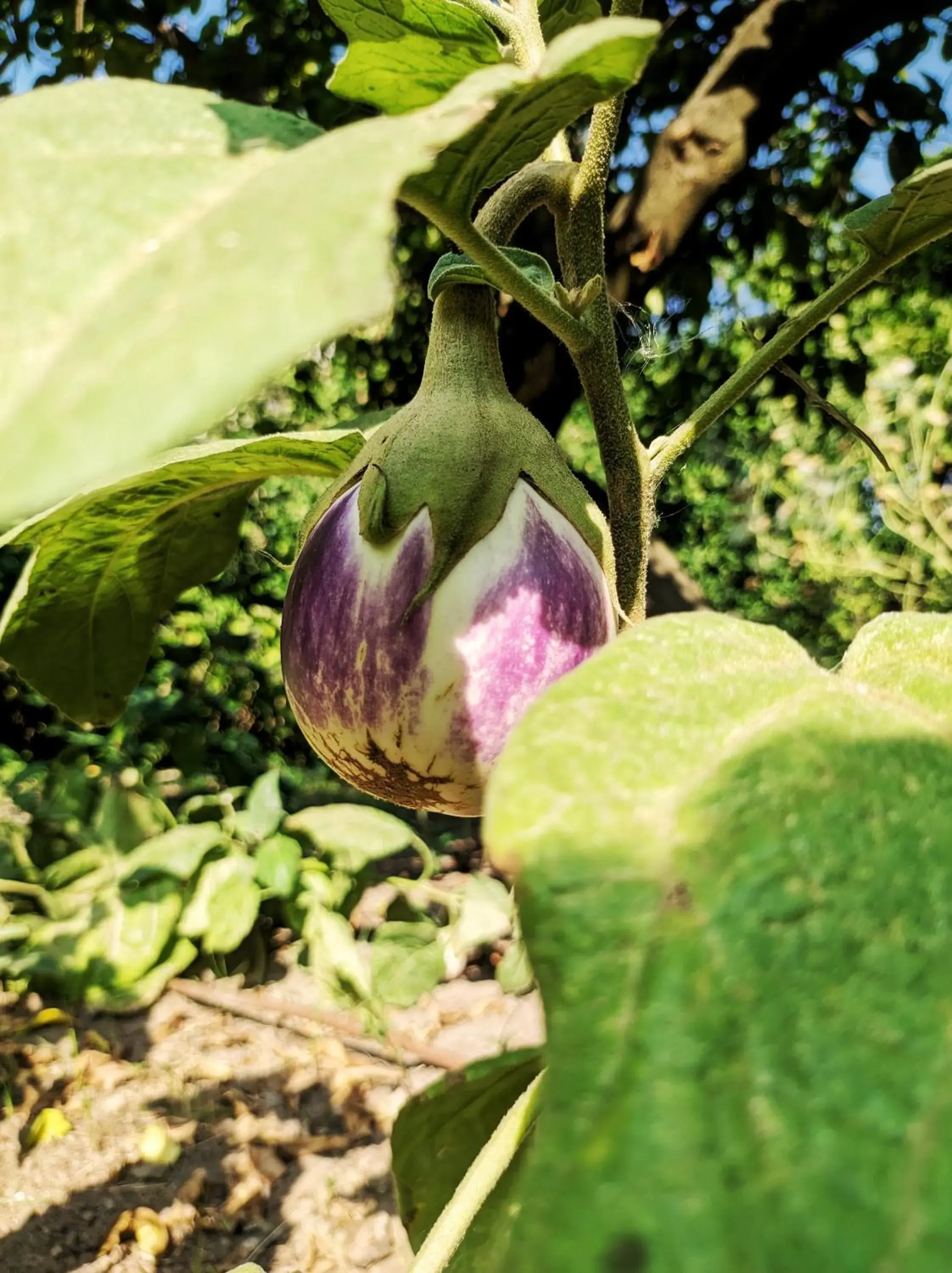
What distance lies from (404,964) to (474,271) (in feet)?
4.56

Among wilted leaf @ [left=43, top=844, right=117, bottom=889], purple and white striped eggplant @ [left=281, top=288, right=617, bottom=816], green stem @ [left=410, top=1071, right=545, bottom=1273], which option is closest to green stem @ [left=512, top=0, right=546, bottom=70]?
purple and white striped eggplant @ [left=281, top=288, right=617, bottom=816]

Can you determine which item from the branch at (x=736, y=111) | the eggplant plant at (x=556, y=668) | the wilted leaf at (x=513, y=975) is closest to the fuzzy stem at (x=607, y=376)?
the eggplant plant at (x=556, y=668)

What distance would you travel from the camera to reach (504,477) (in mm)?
333

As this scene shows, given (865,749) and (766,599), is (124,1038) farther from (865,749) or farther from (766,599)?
(766,599)

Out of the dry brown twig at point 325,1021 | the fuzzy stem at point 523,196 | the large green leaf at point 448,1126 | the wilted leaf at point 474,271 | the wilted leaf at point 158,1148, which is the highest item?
the fuzzy stem at point 523,196

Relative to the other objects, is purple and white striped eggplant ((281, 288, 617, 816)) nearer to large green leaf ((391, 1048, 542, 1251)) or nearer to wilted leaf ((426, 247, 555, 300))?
wilted leaf ((426, 247, 555, 300))

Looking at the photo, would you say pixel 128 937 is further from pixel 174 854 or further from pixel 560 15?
pixel 560 15

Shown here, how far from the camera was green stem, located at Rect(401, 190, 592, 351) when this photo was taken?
0.27m

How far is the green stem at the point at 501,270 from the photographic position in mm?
268

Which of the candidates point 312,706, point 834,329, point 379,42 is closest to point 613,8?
point 379,42

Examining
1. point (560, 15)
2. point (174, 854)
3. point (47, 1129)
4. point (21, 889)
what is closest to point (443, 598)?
point (560, 15)

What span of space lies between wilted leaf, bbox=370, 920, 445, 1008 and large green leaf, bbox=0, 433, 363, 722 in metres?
1.18

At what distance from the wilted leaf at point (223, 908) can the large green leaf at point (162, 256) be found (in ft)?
5.07

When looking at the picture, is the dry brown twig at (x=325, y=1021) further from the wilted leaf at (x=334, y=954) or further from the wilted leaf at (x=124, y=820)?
the wilted leaf at (x=124, y=820)
